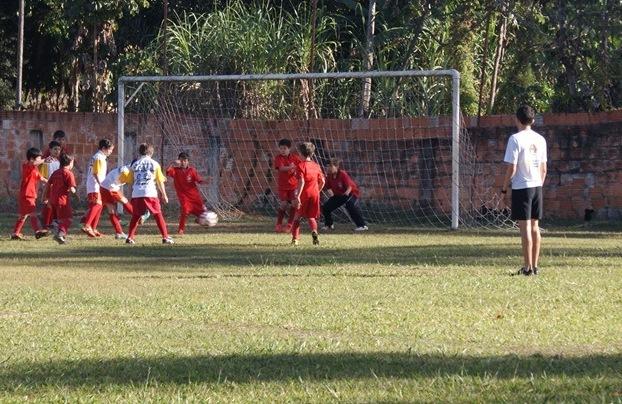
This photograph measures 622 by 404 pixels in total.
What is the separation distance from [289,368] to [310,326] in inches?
82.9

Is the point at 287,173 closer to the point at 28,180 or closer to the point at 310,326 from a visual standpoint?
the point at 28,180

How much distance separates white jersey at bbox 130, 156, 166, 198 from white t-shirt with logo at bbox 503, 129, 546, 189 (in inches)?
270

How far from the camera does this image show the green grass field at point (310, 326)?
23.6ft

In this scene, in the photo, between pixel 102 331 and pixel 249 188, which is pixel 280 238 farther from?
pixel 102 331

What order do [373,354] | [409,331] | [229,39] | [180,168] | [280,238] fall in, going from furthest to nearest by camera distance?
[229,39]
[180,168]
[280,238]
[409,331]
[373,354]

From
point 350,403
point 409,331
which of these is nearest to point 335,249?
point 409,331

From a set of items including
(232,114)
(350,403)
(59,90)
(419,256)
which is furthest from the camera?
(59,90)

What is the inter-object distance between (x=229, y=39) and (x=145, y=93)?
8.24 ft

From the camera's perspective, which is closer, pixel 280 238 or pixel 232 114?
pixel 280 238

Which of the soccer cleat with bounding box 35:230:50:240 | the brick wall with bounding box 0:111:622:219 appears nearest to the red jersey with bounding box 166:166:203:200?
the soccer cleat with bounding box 35:230:50:240

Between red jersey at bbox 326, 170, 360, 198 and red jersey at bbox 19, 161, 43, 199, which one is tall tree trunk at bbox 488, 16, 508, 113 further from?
red jersey at bbox 19, 161, 43, 199

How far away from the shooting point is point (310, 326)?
389 inches

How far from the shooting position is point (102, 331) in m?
9.59

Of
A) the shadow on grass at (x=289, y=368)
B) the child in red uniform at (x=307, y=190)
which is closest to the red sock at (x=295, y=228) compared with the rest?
the child in red uniform at (x=307, y=190)
